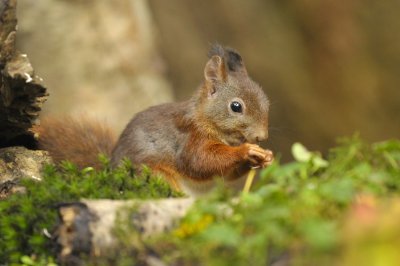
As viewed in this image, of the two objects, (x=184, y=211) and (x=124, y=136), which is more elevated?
(x=124, y=136)

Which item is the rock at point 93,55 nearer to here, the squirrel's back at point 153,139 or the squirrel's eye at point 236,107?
the squirrel's back at point 153,139

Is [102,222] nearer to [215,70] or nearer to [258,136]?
[258,136]

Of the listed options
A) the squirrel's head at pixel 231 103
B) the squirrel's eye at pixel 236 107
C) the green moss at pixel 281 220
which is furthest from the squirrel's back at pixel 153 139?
the green moss at pixel 281 220

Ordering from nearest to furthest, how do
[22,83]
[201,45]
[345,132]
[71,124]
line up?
[22,83]
[71,124]
[345,132]
[201,45]

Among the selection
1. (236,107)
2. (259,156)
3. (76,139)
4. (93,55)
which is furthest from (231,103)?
(93,55)

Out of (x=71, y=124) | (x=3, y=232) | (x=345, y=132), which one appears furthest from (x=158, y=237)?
(x=345, y=132)

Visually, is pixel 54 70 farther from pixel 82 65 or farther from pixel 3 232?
pixel 3 232
